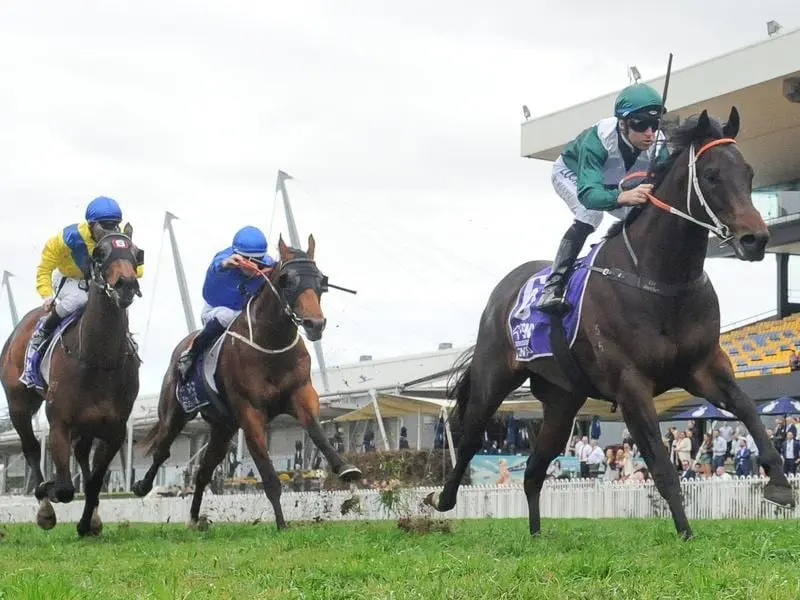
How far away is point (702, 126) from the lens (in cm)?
805

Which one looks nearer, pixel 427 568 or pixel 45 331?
pixel 427 568

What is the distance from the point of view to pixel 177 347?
1429 centimetres

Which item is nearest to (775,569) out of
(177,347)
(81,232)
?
(81,232)

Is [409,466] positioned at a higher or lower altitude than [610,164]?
lower

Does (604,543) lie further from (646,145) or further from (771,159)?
(771,159)

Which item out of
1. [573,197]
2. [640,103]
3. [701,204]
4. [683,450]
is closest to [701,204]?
[701,204]

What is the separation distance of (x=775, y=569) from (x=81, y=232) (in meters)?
7.47

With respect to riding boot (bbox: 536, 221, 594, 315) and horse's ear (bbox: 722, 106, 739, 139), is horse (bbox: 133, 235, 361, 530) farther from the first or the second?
horse's ear (bbox: 722, 106, 739, 139)

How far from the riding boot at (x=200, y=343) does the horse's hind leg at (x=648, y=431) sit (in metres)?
5.68

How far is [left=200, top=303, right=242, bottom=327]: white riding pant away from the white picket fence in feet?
10.1

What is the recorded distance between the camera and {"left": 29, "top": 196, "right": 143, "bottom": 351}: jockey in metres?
11.1

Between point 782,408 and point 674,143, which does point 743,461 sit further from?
point 674,143

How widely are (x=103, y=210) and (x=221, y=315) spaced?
88.5 inches

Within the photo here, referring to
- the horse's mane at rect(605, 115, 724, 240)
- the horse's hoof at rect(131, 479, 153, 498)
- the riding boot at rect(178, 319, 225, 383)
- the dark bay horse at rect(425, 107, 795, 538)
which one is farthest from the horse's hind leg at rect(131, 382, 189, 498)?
the horse's mane at rect(605, 115, 724, 240)
